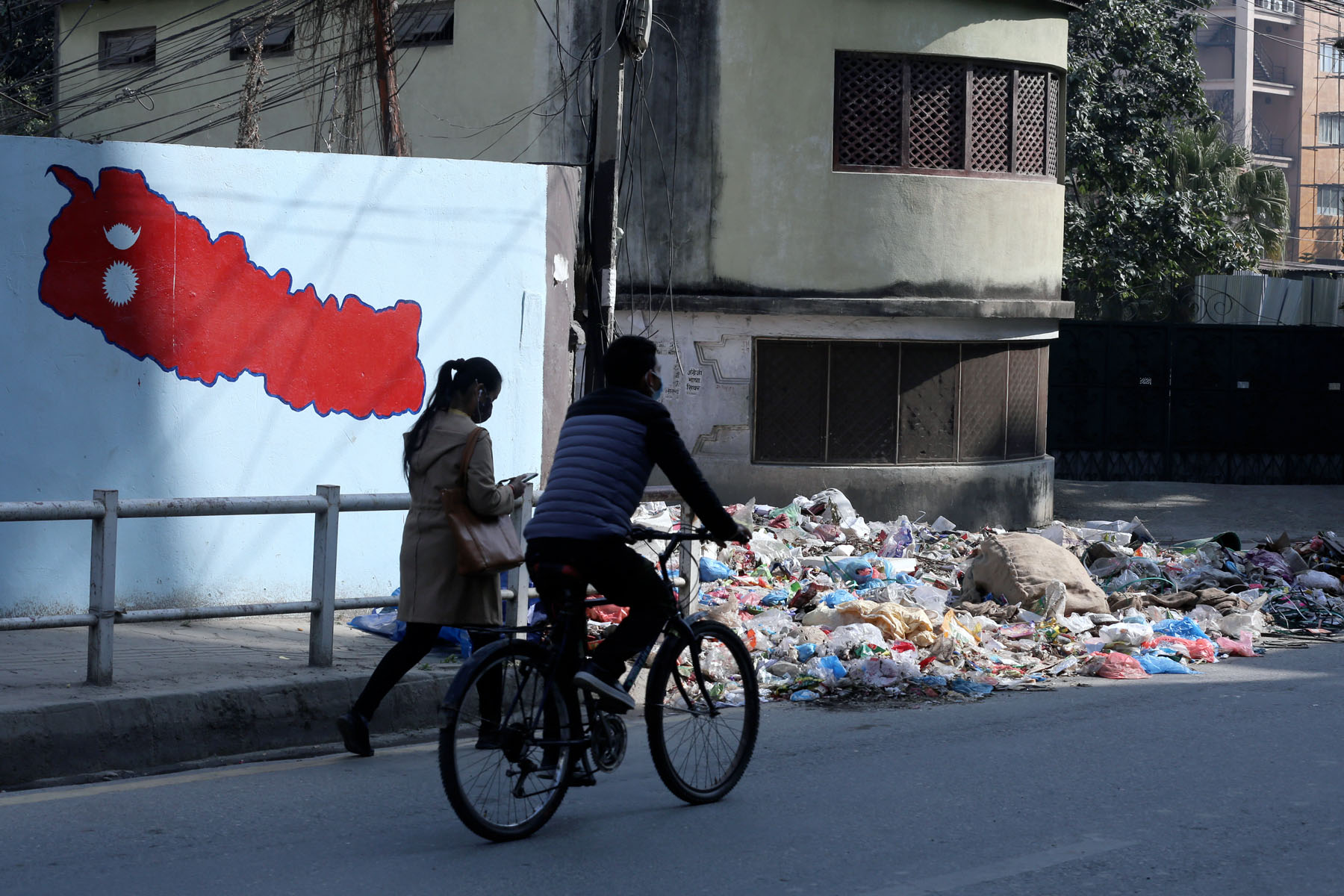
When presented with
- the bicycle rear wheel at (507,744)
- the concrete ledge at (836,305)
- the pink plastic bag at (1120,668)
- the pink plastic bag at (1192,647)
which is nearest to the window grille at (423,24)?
the concrete ledge at (836,305)

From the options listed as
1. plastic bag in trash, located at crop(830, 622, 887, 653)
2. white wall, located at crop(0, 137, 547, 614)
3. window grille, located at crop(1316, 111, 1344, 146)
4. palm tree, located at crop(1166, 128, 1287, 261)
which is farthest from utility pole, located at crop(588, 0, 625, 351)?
window grille, located at crop(1316, 111, 1344, 146)

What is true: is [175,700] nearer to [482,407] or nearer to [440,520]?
[440,520]

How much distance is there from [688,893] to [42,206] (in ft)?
19.7

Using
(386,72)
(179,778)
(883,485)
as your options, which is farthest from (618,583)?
(883,485)

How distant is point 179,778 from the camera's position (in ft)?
19.8

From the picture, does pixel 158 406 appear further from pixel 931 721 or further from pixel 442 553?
pixel 931 721

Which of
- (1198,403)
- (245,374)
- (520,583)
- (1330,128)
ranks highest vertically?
(1330,128)

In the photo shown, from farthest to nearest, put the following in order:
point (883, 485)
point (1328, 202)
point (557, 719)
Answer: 1. point (1328, 202)
2. point (883, 485)
3. point (557, 719)

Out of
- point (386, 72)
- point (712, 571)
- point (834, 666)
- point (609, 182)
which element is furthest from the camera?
point (386, 72)

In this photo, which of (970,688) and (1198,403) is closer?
(970,688)

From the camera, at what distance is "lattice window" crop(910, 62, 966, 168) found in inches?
609

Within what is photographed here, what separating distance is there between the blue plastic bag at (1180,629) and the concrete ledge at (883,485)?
5.61 m

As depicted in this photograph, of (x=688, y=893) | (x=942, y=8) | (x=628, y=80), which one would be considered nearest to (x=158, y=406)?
(x=688, y=893)

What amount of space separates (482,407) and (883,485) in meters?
10.1
